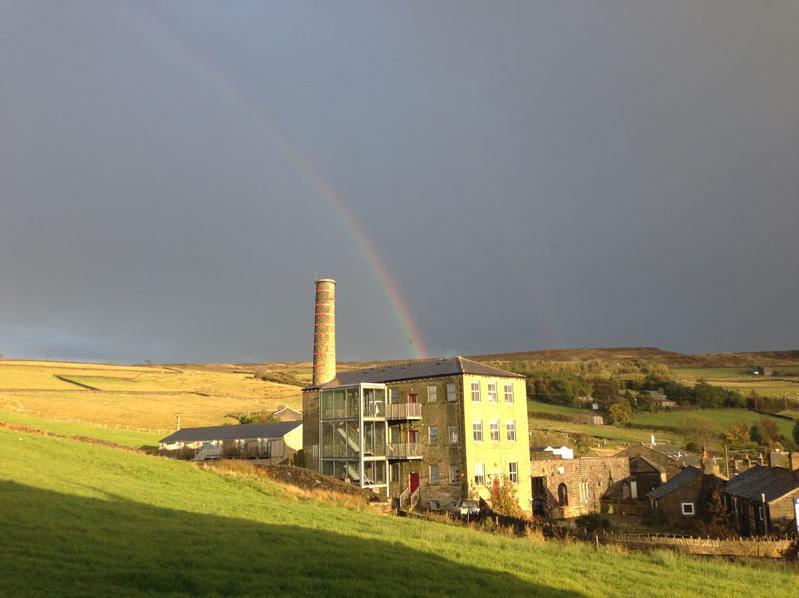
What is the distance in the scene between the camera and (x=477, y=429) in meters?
47.2

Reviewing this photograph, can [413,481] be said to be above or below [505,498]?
above

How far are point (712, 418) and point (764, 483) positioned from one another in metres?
76.8

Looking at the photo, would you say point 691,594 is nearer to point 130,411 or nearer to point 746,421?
point 130,411

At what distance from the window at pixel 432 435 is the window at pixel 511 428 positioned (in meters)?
5.59

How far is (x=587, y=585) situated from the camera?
15.9 m

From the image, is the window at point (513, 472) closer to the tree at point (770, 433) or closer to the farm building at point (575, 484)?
the farm building at point (575, 484)

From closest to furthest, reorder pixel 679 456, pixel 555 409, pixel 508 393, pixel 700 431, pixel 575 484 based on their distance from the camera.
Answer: pixel 508 393 → pixel 575 484 → pixel 679 456 → pixel 700 431 → pixel 555 409

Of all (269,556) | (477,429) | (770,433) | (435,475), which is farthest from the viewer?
(770,433)

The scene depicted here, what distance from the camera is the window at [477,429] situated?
46963 millimetres

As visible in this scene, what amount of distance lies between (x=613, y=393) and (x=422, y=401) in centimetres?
9014

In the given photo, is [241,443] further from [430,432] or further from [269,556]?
[269,556]

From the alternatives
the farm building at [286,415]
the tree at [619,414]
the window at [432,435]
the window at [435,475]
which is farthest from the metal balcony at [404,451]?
the tree at [619,414]

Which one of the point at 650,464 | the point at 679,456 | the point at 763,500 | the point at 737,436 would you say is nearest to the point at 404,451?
the point at 763,500

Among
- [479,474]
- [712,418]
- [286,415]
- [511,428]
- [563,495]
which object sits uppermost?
[286,415]
